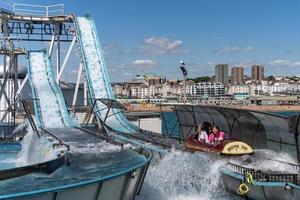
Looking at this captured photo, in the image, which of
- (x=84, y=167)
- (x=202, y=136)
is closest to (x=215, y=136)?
(x=202, y=136)

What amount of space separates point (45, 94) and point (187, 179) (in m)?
19.4

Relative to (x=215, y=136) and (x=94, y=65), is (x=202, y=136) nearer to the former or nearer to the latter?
(x=215, y=136)

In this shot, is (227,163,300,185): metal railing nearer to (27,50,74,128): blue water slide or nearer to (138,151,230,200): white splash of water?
(138,151,230,200): white splash of water

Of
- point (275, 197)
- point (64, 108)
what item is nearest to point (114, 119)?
point (64, 108)

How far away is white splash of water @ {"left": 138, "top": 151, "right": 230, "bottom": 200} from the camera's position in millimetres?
18344

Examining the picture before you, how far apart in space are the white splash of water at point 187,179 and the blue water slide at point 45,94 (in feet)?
39.0

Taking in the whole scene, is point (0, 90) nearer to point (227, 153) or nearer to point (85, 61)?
point (85, 61)

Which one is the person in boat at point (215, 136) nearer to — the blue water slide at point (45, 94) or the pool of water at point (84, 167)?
the pool of water at point (84, 167)

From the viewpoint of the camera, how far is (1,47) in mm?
39625

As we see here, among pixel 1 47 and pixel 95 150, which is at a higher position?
pixel 1 47

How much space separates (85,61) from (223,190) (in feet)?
78.8

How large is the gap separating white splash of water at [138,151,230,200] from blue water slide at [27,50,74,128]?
39.0 ft

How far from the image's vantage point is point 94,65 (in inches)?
1604

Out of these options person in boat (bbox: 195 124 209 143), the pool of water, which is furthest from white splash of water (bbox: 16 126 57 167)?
person in boat (bbox: 195 124 209 143)
